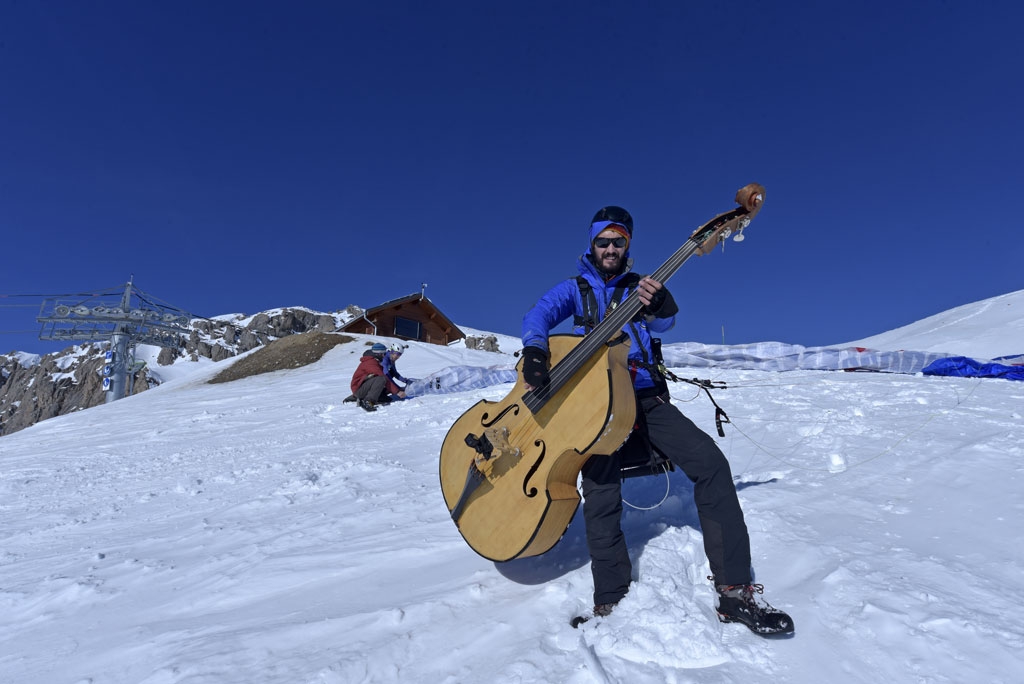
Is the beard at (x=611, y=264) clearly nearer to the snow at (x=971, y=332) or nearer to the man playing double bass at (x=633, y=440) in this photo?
the man playing double bass at (x=633, y=440)

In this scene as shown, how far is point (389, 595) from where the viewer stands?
2.74 metres

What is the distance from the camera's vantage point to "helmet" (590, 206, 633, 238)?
3.19m

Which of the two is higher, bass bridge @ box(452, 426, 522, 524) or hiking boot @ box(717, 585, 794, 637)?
bass bridge @ box(452, 426, 522, 524)

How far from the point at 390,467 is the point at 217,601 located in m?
2.67

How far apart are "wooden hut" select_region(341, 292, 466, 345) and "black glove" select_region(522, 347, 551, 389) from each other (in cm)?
2755

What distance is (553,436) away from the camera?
8.63 feet

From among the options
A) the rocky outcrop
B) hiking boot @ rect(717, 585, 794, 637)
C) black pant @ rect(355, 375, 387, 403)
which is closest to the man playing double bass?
hiking boot @ rect(717, 585, 794, 637)

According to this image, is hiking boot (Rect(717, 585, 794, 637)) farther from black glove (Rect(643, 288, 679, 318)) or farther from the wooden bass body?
black glove (Rect(643, 288, 679, 318))

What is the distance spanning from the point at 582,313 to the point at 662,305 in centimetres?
55

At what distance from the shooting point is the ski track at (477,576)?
1988 mm

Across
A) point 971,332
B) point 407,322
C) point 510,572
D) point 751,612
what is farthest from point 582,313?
point 407,322

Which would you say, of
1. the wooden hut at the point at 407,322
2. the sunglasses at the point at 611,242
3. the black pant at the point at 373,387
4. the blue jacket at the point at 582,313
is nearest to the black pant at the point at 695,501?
the blue jacket at the point at 582,313

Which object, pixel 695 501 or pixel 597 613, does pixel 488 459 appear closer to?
pixel 597 613

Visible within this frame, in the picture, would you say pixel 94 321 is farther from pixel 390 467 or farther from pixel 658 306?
pixel 658 306
